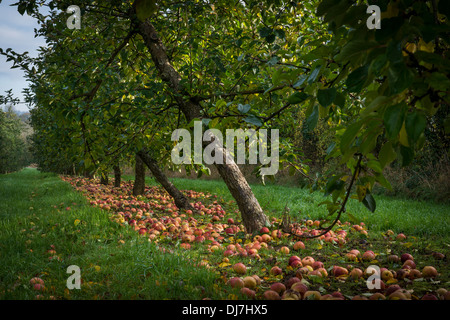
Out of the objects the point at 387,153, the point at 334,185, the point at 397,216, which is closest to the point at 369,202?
the point at 334,185

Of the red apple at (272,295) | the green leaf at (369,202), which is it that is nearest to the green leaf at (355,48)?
the green leaf at (369,202)

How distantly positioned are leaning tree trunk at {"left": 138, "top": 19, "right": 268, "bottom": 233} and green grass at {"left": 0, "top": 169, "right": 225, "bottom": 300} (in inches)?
39.0

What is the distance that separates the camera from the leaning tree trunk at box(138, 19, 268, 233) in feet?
11.1

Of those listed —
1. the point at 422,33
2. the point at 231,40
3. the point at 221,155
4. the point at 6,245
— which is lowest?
the point at 6,245

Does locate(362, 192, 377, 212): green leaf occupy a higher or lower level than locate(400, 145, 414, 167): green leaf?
lower

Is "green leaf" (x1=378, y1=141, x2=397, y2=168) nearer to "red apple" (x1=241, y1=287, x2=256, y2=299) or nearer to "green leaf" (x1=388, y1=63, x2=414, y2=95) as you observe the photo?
"green leaf" (x1=388, y1=63, x2=414, y2=95)

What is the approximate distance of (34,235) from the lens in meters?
3.84

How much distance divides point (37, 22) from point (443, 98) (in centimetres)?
344

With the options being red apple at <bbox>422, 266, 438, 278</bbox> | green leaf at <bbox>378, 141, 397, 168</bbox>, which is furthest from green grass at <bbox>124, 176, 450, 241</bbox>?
green leaf at <bbox>378, 141, 397, 168</bbox>

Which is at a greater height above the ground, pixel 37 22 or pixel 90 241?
pixel 37 22

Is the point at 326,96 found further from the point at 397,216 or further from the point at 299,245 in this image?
the point at 397,216

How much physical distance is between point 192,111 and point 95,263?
1.87 metres
